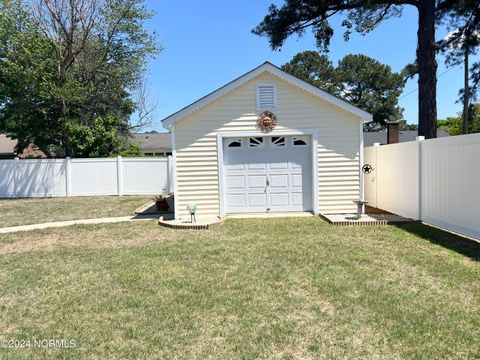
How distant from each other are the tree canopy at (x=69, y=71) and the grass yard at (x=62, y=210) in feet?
16.6

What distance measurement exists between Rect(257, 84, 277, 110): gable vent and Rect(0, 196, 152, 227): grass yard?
18.2 ft

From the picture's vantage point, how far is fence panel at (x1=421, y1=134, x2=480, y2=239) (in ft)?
23.6

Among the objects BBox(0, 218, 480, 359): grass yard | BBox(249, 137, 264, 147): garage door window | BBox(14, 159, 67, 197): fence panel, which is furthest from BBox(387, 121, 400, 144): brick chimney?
BBox(14, 159, 67, 197): fence panel

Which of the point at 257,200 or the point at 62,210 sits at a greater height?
the point at 257,200

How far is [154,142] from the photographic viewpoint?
40500 millimetres

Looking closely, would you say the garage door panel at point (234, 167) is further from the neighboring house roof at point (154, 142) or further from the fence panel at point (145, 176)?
the neighboring house roof at point (154, 142)

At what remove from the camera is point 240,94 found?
11094mm

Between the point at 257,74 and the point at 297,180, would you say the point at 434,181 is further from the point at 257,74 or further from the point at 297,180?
the point at 257,74

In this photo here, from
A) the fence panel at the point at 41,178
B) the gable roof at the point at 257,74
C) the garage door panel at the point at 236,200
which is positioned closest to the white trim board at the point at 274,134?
the garage door panel at the point at 236,200

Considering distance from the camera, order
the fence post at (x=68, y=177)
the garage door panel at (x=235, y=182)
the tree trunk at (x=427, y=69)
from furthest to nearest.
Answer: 1. the fence post at (x=68, y=177)
2. the tree trunk at (x=427, y=69)
3. the garage door panel at (x=235, y=182)

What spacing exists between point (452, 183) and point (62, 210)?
12.1 metres

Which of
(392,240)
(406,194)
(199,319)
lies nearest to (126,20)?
(406,194)

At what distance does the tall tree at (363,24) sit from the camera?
13.6 meters

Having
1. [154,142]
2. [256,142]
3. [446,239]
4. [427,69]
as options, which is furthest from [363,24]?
[154,142]
